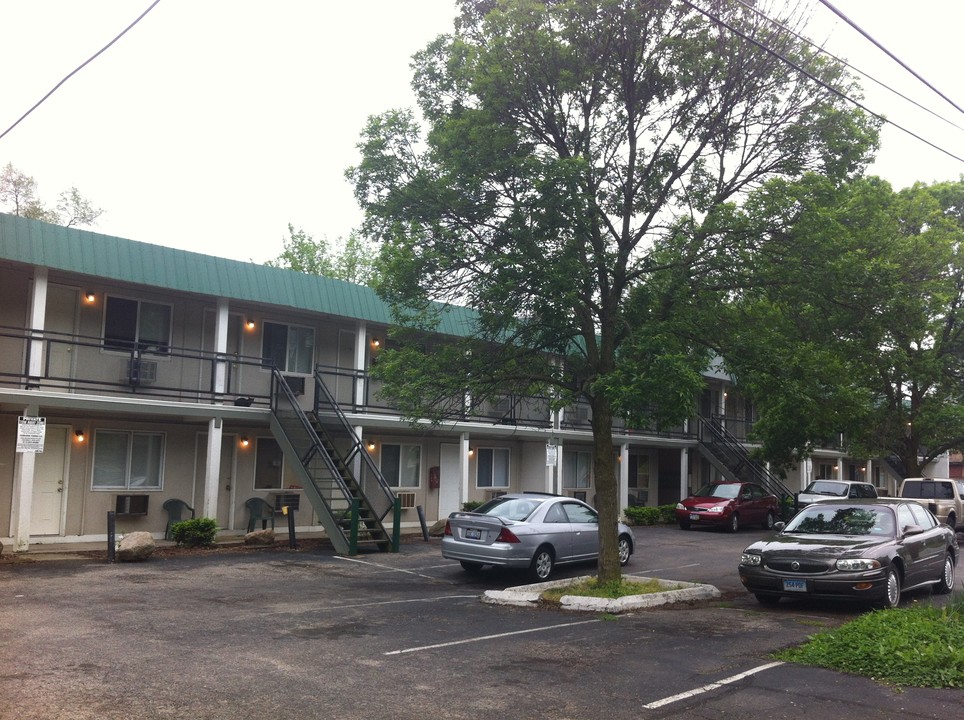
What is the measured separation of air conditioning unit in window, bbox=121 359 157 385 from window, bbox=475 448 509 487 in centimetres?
1148

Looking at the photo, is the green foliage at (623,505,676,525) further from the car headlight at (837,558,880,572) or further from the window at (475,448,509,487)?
the car headlight at (837,558,880,572)

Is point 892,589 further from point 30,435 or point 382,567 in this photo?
point 30,435

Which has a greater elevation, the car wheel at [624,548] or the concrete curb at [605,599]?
the car wheel at [624,548]

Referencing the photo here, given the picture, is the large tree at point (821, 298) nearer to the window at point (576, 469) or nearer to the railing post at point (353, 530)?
the window at point (576, 469)

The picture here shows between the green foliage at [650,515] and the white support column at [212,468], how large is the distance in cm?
1488

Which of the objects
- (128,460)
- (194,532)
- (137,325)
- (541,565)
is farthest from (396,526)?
(137,325)

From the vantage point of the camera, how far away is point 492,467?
27.2m

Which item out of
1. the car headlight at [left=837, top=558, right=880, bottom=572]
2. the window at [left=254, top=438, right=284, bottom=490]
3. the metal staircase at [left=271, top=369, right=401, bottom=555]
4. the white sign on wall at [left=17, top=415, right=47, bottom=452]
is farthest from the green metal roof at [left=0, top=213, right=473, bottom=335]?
the car headlight at [left=837, top=558, right=880, bottom=572]

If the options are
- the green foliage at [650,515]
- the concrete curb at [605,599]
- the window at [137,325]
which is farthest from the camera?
the green foliage at [650,515]

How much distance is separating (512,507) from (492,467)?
12.0 m

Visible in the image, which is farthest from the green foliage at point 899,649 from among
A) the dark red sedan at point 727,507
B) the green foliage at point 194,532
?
the dark red sedan at point 727,507

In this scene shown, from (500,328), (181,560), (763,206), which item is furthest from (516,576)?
(763,206)

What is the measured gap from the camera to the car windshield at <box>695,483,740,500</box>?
27.9 m

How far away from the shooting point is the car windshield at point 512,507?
14914mm
